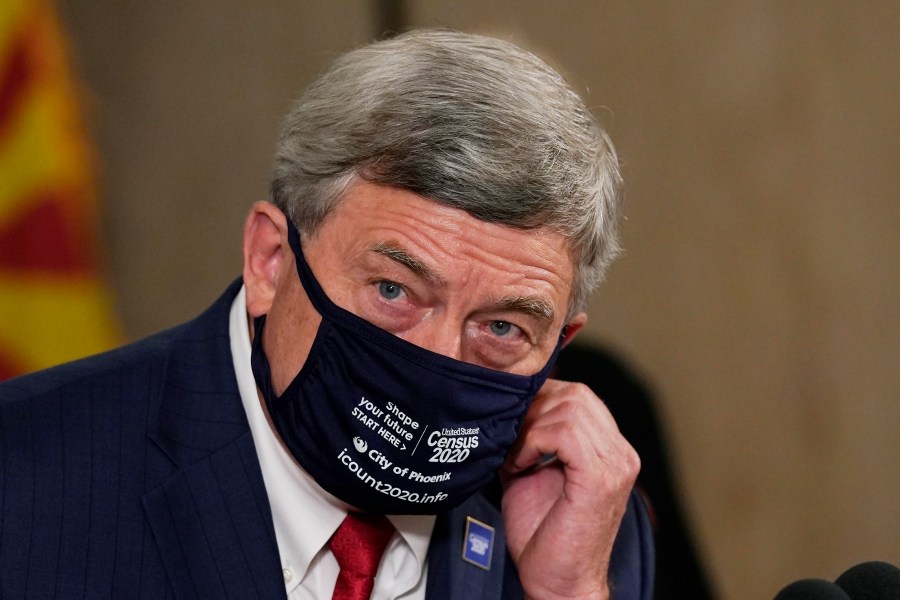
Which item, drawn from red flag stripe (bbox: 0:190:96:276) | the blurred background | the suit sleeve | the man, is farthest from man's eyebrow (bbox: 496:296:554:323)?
the blurred background

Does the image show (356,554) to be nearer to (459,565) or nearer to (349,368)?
(459,565)

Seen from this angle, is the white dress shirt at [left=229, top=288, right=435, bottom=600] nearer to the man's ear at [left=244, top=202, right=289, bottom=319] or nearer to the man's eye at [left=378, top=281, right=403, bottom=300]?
the man's ear at [left=244, top=202, right=289, bottom=319]

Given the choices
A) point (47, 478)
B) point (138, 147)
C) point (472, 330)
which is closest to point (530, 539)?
point (472, 330)

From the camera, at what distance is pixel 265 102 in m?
3.81

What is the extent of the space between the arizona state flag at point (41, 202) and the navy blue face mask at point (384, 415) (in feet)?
5.73

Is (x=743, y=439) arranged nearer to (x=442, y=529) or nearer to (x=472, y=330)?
(x=442, y=529)

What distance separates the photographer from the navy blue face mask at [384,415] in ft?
5.72

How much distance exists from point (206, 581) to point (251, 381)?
367 mm

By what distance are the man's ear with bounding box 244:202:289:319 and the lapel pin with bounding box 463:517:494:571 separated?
0.61 meters

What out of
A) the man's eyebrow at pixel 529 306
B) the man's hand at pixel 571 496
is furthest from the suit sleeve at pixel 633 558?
the man's eyebrow at pixel 529 306

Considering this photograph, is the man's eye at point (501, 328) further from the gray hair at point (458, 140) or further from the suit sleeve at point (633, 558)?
the suit sleeve at point (633, 558)

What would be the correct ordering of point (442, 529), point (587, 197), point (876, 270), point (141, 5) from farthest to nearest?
point (876, 270) < point (141, 5) < point (442, 529) < point (587, 197)

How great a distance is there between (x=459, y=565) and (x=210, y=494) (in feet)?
1.68

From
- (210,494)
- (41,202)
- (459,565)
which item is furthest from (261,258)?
(41,202)
